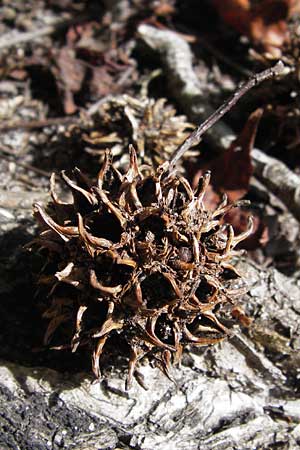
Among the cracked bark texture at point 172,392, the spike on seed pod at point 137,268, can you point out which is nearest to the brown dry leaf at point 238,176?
the cracked bark texture at point 172,392

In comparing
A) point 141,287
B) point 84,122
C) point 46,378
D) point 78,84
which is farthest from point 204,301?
point 78,84

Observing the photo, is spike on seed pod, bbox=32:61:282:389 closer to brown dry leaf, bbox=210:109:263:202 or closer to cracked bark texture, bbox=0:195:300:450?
cracked bark texture, bbox=0:195:300:450

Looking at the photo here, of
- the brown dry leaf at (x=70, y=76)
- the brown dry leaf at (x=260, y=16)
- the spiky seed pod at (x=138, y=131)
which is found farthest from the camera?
the brown dry leaf at (x=260, y=16)

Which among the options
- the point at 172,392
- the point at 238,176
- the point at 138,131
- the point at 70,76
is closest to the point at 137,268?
the point at 172,392

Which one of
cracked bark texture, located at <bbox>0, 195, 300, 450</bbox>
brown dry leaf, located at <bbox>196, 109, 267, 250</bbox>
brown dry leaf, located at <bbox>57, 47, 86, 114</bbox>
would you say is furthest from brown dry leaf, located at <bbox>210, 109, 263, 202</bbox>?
brown dry leaf, located at <bbox>57, 47, 86, 114</bbox>

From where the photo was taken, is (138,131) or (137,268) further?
(138,131)

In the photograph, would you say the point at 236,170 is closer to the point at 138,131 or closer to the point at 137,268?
the point at 138,131

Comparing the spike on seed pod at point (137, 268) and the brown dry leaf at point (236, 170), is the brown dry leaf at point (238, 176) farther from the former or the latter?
the spike on seed pod at point (137, 268)
